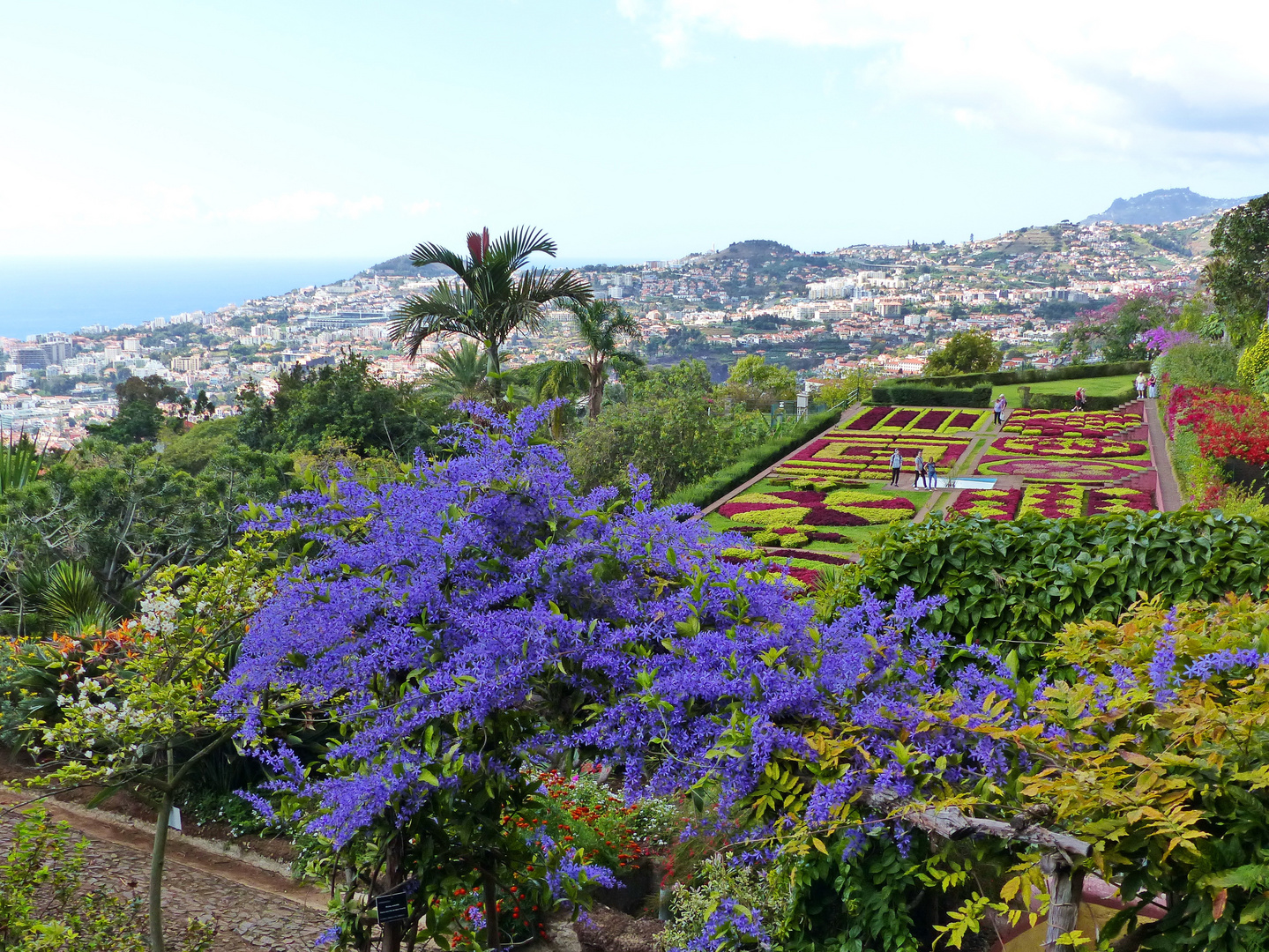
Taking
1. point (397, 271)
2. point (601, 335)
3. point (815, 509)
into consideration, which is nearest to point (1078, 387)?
point (601, 335)

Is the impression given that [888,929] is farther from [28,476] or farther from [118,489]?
[28,476]

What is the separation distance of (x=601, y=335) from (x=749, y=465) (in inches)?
175

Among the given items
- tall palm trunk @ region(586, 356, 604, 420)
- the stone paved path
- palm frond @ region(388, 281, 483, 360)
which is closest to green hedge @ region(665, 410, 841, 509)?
tall palm trunk @ region(586, 356, 604, 420)

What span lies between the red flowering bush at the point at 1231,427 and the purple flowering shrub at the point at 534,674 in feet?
39.5

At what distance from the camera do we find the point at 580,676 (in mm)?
3377

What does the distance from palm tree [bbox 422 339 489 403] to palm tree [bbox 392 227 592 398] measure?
131 inches

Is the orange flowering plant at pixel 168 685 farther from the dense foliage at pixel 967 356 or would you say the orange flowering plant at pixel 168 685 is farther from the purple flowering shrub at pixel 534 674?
the dense foliage at pixel 967 356

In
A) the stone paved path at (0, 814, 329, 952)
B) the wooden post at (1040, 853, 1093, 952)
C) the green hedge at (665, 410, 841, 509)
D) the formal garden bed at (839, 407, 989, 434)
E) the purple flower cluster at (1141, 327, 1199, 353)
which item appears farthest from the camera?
the purple flower cluster at (1141, 327, 1199, 353)

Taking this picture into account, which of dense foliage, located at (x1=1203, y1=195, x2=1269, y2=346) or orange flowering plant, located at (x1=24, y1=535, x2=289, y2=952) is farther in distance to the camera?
dense foliage, located at (x1=1203, y1=195, x2=1269, y2=346)

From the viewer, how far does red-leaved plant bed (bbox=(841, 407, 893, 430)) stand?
83.0ft

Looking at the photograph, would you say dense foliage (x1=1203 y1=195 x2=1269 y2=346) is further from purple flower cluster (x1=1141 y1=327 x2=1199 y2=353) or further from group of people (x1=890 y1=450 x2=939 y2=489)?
group of people (x1=890 y1=450 x2=939 y2=489)

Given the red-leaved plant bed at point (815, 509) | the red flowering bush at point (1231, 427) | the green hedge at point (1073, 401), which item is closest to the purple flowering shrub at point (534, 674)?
the red-leaved plant bed at point (815, 509)

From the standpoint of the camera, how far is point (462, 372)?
16.4 metres

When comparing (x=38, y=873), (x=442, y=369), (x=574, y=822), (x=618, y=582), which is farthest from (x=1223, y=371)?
(x=38, y=873)
